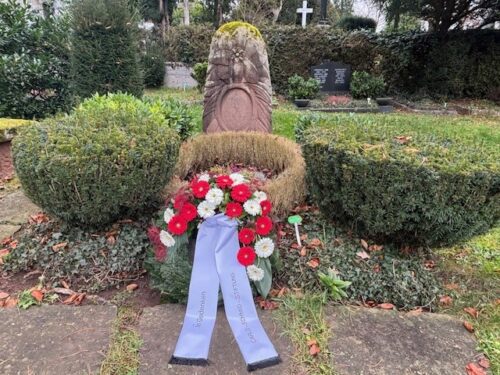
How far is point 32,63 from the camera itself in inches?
241

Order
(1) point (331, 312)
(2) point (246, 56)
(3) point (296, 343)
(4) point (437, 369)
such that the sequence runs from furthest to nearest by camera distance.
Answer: (2) point (246, 56), (1) point (331, 312), (3) point (296, 343), (4) point (437, 369)

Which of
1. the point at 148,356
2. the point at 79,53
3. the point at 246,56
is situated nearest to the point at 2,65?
the point at 79,53

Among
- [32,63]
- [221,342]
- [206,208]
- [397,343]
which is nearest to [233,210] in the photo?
[206,208]

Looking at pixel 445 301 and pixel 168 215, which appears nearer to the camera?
pixel 168 215

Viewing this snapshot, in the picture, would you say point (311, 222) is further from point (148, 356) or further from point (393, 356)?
point (148, 356)

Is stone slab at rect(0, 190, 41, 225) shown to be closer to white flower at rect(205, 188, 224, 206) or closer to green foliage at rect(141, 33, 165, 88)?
white flower at rect(205, 188, 224, 206)

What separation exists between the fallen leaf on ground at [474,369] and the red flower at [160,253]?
65.9 inches

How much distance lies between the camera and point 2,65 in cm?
593

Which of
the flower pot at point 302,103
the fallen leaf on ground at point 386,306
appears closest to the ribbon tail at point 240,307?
the fallen leaf on ground at point 386,306

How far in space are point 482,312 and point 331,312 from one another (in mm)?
960

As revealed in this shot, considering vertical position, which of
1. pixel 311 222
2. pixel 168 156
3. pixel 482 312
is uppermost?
pixel 168 156

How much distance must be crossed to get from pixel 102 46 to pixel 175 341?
5.36 metres

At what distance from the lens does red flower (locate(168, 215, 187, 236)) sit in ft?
7.09

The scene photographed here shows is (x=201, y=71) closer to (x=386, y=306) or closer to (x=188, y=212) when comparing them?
(x=188, y=212)
